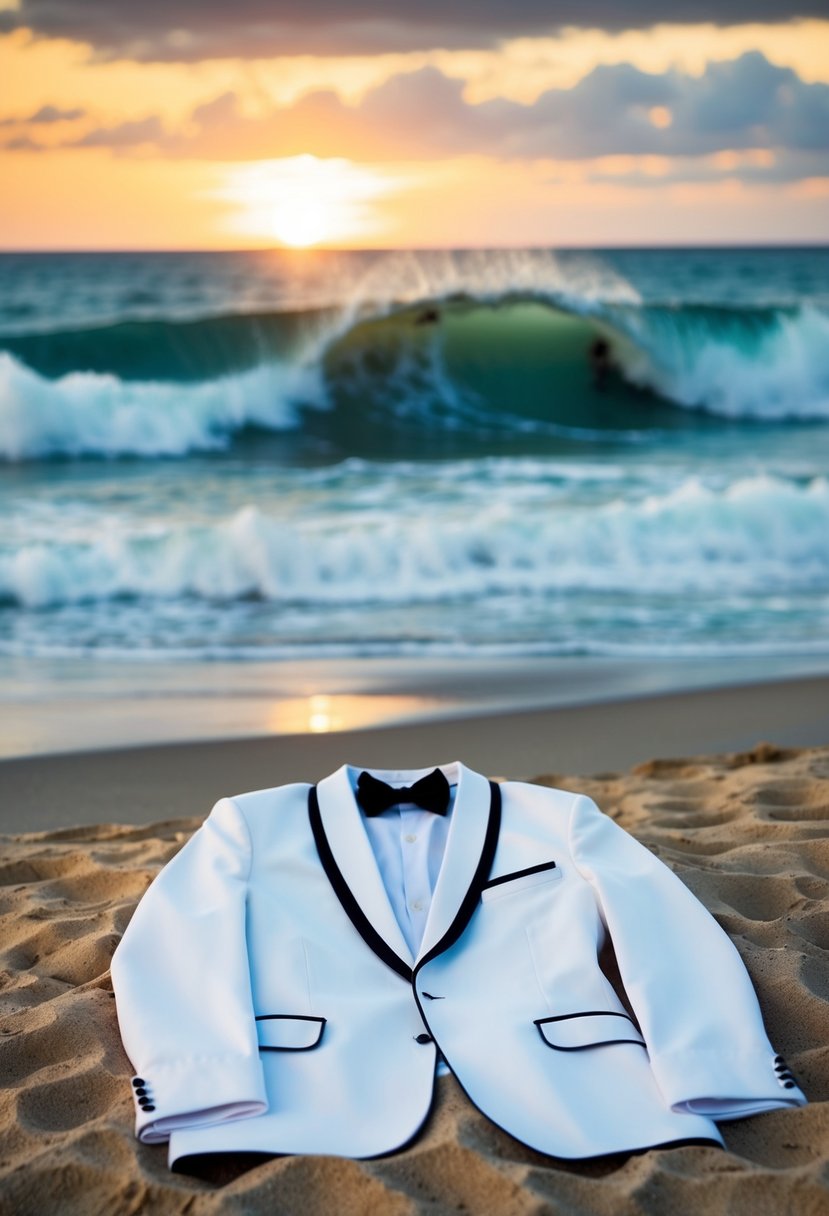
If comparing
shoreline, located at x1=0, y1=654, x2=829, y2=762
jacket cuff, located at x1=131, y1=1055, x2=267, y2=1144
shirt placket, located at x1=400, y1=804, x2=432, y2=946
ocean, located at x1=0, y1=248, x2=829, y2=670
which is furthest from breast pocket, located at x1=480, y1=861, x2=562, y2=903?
ocean, located at x1=0, y1=248, x2=829, y2=670

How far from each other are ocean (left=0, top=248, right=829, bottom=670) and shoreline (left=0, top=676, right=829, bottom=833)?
1130 millimetres

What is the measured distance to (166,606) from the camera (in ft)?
26.5

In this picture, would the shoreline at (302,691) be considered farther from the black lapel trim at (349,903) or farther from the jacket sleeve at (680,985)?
the jacket sleeve at (680,985)

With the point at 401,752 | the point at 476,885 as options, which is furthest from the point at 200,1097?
the point at 401,752

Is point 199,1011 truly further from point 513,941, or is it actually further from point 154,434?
point 154,434

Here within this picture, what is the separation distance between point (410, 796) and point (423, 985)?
0.50 m

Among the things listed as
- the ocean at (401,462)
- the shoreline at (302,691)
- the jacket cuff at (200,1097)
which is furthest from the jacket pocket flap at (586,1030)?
the ocean at (401,462)

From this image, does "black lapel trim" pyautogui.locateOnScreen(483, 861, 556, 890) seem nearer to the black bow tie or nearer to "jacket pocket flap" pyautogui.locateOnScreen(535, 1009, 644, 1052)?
the black bow tie

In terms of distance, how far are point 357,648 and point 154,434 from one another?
868 centimetres

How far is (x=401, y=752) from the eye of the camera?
4973 millimetres

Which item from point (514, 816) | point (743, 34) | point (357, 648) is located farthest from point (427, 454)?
point (514, 816)

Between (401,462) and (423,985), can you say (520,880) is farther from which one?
(401,462)

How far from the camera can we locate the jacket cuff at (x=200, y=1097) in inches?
82.3

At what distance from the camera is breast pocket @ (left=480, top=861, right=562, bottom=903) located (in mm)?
2529
